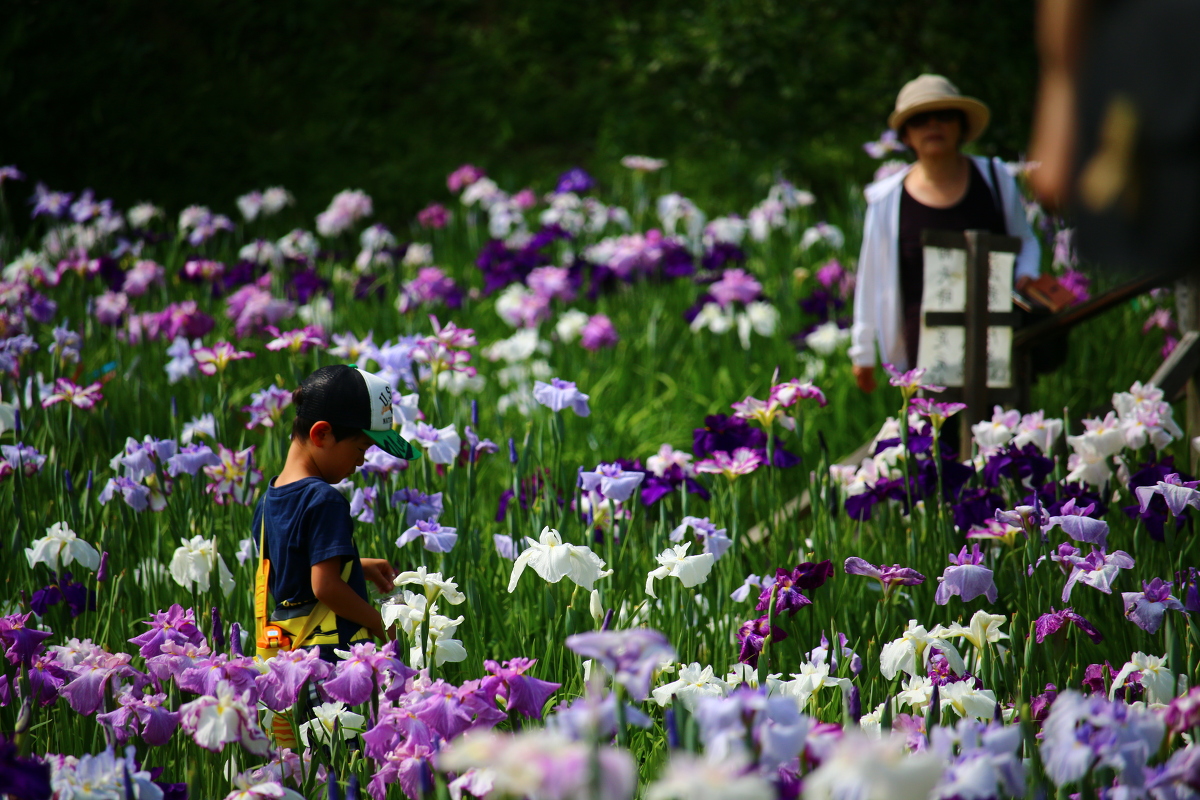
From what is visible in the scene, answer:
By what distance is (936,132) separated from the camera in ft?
11.4

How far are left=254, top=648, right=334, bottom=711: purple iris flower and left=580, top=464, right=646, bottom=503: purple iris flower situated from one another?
0.90 meters

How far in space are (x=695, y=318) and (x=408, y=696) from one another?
3451mm

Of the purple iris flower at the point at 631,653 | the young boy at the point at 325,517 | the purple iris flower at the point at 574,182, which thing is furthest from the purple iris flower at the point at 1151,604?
the purple iris flower at the point at 574,182

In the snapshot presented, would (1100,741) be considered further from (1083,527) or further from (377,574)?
(377,574)

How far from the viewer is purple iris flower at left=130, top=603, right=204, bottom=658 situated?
1739 mm

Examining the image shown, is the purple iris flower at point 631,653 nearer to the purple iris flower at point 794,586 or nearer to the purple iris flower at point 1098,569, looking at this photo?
the purple iris flower at point 794,586

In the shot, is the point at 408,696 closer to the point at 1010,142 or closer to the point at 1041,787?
the point at 1041,787

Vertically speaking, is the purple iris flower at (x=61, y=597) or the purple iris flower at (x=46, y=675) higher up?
the purple iris flower at (x=61, y=597)

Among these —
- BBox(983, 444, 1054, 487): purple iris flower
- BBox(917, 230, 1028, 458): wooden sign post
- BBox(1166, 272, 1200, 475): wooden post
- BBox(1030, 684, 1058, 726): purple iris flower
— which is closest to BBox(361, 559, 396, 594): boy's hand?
BBox(1030, 684, 1058, 726): purple iris flower

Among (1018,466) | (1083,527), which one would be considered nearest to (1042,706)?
(1083,527)

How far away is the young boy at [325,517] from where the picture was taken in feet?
6.10

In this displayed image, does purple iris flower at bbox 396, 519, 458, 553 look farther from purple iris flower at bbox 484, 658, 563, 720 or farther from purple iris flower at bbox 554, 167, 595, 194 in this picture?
purple iris flower at bbox 554, 167, 595, 194

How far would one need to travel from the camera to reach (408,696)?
4.77 ft

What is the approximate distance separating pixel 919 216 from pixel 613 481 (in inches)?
72.0
